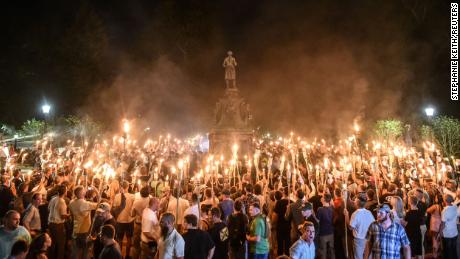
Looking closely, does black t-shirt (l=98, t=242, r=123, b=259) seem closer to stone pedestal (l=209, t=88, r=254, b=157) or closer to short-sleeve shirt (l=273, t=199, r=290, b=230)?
short-sleeve shirt (l=273, t=199, r=290, b=230)

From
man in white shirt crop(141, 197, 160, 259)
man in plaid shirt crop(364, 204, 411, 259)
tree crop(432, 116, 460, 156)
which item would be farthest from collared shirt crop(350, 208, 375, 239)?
tree crop(432, 116, 460, 156)

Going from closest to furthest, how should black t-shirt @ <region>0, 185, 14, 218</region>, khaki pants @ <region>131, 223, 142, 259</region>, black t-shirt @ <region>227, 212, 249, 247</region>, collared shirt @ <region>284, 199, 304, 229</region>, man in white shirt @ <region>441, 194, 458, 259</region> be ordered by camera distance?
black t-shirt @ <region>227, 212, 249, 247</region>
collared shirt @ <region>284, 199, 304, 229</region>
man in white shirt @ <region>441, 194, 458, 259</region>
khaki pants @ <region>131, 223, 142, 259</region>
black t-shirt @ <region>0, 185, 14, 218</region>

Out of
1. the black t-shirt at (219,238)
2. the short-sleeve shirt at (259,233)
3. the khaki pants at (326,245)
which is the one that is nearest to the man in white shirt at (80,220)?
the black t-shirt at (219,238)

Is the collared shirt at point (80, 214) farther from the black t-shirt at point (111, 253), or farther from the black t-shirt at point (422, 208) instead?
the black t-shirt at point (422, 208)

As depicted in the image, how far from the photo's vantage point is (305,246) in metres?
5.05

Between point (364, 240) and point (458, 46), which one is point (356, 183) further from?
point (458, 46)

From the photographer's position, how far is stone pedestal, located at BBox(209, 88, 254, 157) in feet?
80.5

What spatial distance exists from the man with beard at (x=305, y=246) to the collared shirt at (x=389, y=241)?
136 centimetres

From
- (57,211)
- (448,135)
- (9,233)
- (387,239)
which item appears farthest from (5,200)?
(448,135)

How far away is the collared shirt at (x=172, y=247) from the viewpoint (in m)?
5.37

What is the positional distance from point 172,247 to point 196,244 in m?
0.42

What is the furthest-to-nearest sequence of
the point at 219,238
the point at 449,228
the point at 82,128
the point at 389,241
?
the point at 82,128 < the point at 449,228 < the point at 219,238 < the point at 389,241

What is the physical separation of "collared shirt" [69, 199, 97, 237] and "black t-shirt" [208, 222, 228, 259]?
9.98 ft

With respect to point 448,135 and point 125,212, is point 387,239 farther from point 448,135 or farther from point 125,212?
point 448,135
